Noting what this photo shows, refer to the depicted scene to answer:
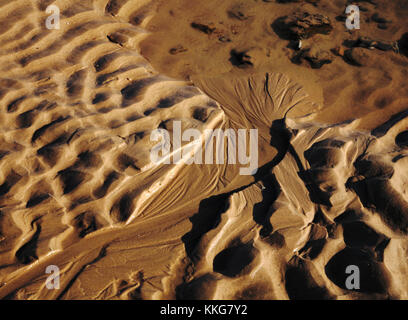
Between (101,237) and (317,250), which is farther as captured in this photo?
(101,237)

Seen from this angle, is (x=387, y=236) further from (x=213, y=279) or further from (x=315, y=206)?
(x=213, y=279)

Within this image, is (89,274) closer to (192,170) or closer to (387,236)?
(192,170)

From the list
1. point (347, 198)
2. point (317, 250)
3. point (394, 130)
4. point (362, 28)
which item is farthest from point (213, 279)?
point (362, 28)

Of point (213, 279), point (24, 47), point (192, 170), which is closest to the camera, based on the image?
point (213, 279)

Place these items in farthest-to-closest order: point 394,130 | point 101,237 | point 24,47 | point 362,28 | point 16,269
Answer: point 362,28, point 24,47, point 394,130, point 101,237, point 16,269

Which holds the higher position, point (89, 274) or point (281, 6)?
point (281, 6)

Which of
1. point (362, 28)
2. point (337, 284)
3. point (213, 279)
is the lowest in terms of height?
point (337, 284)
